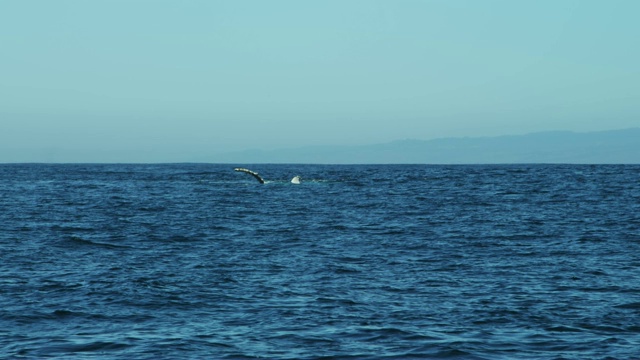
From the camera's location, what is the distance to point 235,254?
1596 inches

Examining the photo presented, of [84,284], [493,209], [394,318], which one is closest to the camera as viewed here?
[394,318]

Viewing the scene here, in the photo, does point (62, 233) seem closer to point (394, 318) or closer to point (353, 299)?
point (353, 299)

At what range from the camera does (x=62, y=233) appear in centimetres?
5047

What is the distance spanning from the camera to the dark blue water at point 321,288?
73.0 feet

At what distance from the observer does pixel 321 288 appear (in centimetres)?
3023

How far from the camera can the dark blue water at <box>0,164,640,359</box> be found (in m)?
22.3

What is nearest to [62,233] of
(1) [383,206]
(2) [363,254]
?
(2) [363,254]

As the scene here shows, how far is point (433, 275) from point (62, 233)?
24.8 m

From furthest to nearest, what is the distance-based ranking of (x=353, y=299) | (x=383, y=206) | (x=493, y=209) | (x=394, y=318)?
(x=383, y=206)
(x=493, y=209)
(x=353, y=299)
(x=394, y=318)

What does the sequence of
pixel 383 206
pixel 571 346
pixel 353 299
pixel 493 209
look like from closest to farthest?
pixel 571 346
pixel 353 299
pixel 493 209
pixel 383 206

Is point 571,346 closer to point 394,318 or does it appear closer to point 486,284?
point 394,318

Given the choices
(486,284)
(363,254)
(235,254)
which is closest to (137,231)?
(235,254)

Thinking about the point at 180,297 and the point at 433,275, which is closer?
the point at 180,297

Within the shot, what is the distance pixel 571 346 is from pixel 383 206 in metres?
54.7
